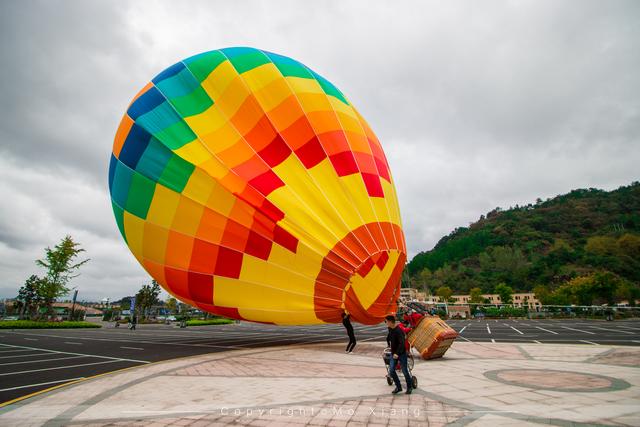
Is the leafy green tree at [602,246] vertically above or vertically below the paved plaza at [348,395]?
above

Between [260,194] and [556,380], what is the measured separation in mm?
7431

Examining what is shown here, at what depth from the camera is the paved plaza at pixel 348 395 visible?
159 inches

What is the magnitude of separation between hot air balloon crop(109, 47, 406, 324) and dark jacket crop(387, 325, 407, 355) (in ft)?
9.75

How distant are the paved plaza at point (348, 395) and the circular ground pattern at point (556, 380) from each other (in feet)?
0.06

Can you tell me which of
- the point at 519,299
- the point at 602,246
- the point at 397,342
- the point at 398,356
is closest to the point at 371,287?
the point at 397,342

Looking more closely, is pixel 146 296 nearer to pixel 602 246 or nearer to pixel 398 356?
pixel 398 356

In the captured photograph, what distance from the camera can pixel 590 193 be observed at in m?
153

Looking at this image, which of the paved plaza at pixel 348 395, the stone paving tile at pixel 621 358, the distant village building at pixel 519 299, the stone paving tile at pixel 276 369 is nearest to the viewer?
the paved plaza at pixel 348 395

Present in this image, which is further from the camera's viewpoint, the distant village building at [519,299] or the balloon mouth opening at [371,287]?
the distant village building at [519,299]

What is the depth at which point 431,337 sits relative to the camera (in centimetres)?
844

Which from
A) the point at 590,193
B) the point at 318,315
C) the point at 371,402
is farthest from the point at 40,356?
the point at 590,193

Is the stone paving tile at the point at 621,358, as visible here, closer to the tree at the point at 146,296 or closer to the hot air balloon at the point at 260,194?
the hot air balloon at the point at 260,194

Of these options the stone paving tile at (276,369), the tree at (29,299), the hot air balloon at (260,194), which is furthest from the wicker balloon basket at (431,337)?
the tree at (29,299)

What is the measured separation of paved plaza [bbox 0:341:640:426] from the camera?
4043 mm
